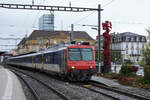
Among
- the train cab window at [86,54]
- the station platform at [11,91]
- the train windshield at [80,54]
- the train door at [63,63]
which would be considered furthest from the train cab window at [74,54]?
the station platform at [11,91]

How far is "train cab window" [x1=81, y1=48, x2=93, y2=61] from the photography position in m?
20.2

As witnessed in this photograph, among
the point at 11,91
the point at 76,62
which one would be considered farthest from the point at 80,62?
the point at 11,91

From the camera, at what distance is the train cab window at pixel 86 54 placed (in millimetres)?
20188

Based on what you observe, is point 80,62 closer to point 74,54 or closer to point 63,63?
point 74,54

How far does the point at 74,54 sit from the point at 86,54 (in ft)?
3.09

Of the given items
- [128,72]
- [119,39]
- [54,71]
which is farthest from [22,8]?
[119,39]

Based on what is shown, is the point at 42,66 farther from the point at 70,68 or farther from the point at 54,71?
the point at 70,68

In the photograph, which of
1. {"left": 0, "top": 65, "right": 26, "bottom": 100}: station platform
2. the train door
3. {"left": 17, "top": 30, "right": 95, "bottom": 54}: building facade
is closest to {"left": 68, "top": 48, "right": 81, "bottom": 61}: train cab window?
the train door

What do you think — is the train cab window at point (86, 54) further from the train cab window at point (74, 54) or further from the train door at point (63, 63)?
the train door at point (63, 63)

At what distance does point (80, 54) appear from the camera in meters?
20.2

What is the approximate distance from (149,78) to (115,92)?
11.5 feet

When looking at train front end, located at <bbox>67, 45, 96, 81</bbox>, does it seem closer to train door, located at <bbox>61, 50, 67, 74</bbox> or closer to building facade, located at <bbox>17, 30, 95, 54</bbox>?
train door, located at <bbox>61, 50, 67, 74</bbox>

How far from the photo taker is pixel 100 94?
45.1 feet

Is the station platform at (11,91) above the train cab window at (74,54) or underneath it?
underneath
